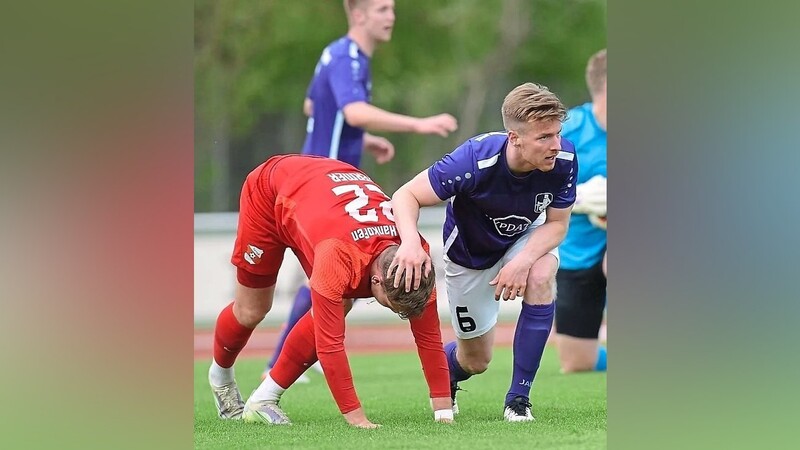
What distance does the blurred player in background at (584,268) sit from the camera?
7309mm

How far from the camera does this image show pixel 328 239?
4113 millimetres

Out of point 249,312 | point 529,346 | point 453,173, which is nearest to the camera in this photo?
point 453,173

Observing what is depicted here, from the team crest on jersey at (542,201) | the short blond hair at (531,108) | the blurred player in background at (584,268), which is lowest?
the blurred player in background at (584,268)

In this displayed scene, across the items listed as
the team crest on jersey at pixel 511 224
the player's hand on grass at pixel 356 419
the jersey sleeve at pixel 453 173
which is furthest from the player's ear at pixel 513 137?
the player's hand on grass at pixel 356 419

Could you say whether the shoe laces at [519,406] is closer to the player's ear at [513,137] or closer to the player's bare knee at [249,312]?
the player's ear at [513,137]

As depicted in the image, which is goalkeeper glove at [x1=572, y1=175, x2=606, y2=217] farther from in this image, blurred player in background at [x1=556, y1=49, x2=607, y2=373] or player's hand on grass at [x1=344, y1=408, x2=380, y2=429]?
player's hand on grass at [x1=344, y1=408, x2=380, y2=429]

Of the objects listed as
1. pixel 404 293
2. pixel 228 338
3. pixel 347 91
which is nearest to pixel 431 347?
pixel 404 293

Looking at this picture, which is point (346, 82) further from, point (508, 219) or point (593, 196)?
point (508, 219)

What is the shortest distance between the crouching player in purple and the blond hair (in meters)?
0.03

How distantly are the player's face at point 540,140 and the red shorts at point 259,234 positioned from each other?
1168 millimetres

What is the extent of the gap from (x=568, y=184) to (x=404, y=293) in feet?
3.19

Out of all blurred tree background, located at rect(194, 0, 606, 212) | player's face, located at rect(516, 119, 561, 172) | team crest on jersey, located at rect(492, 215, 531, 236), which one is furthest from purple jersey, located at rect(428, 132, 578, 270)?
blurred tree background, located at rect(194, 0, 606, 212)

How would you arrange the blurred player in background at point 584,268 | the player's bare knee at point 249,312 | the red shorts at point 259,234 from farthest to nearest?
the blurred player in background at point 584,268 < the player's bare knee at point 249,312 < the red shorts at point 259,234
